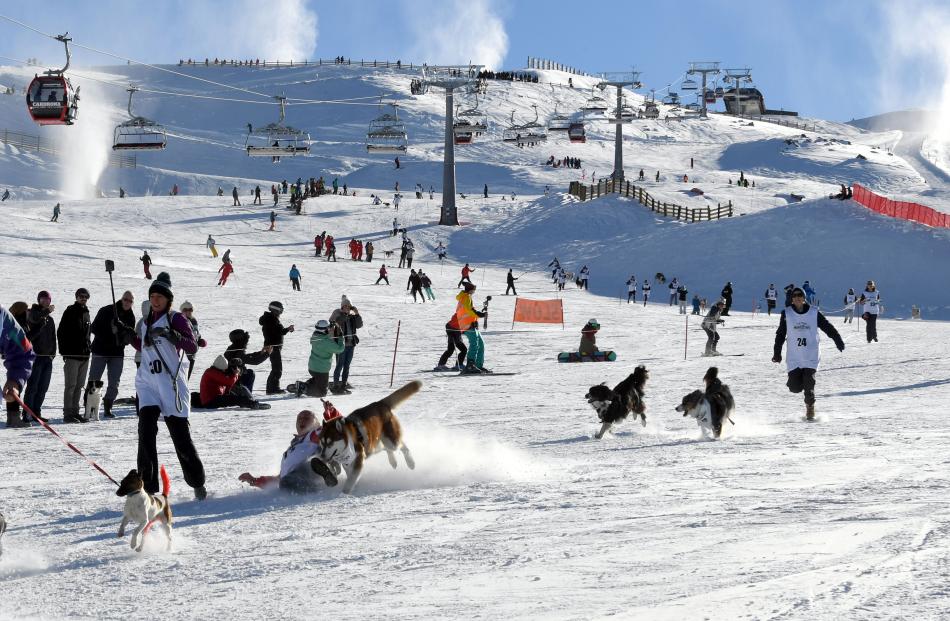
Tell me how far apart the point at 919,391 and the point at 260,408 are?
8.81m

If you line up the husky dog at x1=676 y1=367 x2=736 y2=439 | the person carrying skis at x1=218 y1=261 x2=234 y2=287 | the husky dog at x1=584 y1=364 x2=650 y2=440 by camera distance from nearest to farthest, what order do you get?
the husky dog at x1=676 y1=367 x2=736 y2=439
the husky dog at x1=584 y1=364 x2=650 y2=440
the person carrying skis at x1=218 y1=261 x2=234 y2=287

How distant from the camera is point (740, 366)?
19.8m

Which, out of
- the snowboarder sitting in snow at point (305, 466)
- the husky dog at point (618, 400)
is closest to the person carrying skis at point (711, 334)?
the husky dog at point (618, 400)

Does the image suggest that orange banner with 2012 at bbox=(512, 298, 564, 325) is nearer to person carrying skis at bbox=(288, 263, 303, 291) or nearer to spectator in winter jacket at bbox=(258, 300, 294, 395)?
person carrying skis at bbox=(288, 263, 303, 291)

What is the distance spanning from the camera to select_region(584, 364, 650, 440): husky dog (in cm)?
1107

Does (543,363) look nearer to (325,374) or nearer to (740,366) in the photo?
(740,366)

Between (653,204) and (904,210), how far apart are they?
526 inches

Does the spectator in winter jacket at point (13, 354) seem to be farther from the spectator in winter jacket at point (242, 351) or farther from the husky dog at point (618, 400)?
the spectator in winter jacket at point (242, 351)

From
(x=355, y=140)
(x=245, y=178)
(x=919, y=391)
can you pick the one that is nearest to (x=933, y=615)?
(x=919, y=391)

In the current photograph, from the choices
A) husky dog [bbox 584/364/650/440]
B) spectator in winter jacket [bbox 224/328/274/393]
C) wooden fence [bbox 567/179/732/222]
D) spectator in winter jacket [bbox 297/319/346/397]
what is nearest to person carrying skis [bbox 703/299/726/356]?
spectator in winter jacket [bbox 297/319/346/397]

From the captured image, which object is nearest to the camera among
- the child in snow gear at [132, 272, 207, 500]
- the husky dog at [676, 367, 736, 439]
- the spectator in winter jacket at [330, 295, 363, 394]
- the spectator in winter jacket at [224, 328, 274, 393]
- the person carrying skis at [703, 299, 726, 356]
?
the child in snow gear at [132, 272, 207, 500]

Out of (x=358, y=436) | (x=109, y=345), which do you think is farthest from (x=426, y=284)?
(x=358, y=436)

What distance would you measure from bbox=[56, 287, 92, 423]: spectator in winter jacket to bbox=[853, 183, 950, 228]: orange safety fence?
44.2m

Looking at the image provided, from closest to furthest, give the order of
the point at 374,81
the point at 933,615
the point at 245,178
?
the point at 933,615, the point at 245,178, the point at 374,81
